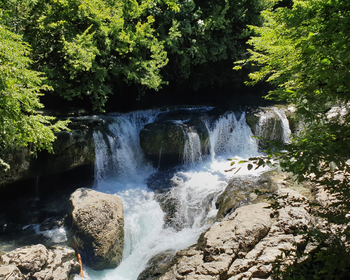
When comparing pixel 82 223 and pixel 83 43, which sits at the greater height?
pixel 83 43

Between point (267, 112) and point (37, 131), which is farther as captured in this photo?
point (267, 112)

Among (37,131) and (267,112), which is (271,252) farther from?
(267,112)

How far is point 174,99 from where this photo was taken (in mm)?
14500

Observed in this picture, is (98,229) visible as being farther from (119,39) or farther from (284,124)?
(284,124)

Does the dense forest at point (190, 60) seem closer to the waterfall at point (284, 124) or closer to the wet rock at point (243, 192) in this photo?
the wet rock at point (243, 192)

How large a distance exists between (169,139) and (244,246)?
6257mm

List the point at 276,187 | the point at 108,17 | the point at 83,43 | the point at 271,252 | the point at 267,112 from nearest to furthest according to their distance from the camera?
the point at 271,252, the point at 276,187, the point at 83,43, the point at 108,17, the point at 267,112

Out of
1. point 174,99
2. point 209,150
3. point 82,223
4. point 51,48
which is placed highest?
point 51,48

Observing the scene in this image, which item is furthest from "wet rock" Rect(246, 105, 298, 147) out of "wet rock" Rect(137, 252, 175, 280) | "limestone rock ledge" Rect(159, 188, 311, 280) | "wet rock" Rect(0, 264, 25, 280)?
"wet rock" Rect(0, 264, 25, 280)

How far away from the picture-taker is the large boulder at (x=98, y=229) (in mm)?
5633

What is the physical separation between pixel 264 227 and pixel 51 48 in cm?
864

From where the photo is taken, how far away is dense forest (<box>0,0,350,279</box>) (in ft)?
7.22

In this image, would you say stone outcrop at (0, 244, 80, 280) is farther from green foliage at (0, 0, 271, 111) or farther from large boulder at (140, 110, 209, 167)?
large boulder at (140, 110, 209, 167)

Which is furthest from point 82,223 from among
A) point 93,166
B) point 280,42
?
point 280,42
